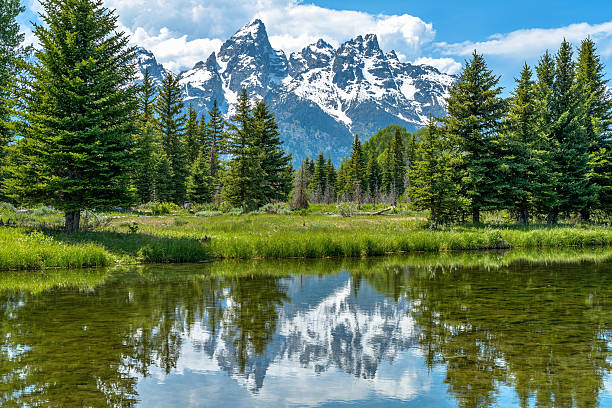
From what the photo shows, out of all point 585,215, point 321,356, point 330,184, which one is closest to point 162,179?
point 585,215

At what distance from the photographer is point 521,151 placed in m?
33.6

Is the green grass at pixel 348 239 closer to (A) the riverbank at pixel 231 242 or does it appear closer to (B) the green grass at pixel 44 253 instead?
(A) the riverbank at pixel 231 242

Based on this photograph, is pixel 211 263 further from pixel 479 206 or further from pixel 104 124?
pixel 479 206

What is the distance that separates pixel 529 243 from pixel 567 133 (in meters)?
15.4

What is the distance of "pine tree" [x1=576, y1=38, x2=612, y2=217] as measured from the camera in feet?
128

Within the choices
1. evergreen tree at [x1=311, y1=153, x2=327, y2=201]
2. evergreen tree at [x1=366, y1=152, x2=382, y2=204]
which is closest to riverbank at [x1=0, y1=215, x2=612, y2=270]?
evergreen tree at [x1=366, y1=152, x2=382, y2=204]

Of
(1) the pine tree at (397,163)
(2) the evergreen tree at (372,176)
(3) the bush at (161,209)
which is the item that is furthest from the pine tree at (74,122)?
(1) the pine tree at (397,163)

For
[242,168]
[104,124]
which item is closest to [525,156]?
[242,168]

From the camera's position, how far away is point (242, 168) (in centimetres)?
4478

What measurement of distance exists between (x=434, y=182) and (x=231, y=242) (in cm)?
1659

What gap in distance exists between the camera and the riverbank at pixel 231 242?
57.2ft

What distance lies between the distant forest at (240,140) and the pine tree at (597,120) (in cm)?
12

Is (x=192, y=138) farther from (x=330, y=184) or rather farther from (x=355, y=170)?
(x=330, y=184)

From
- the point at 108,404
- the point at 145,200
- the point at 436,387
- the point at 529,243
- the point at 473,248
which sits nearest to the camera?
the point at 108,404
